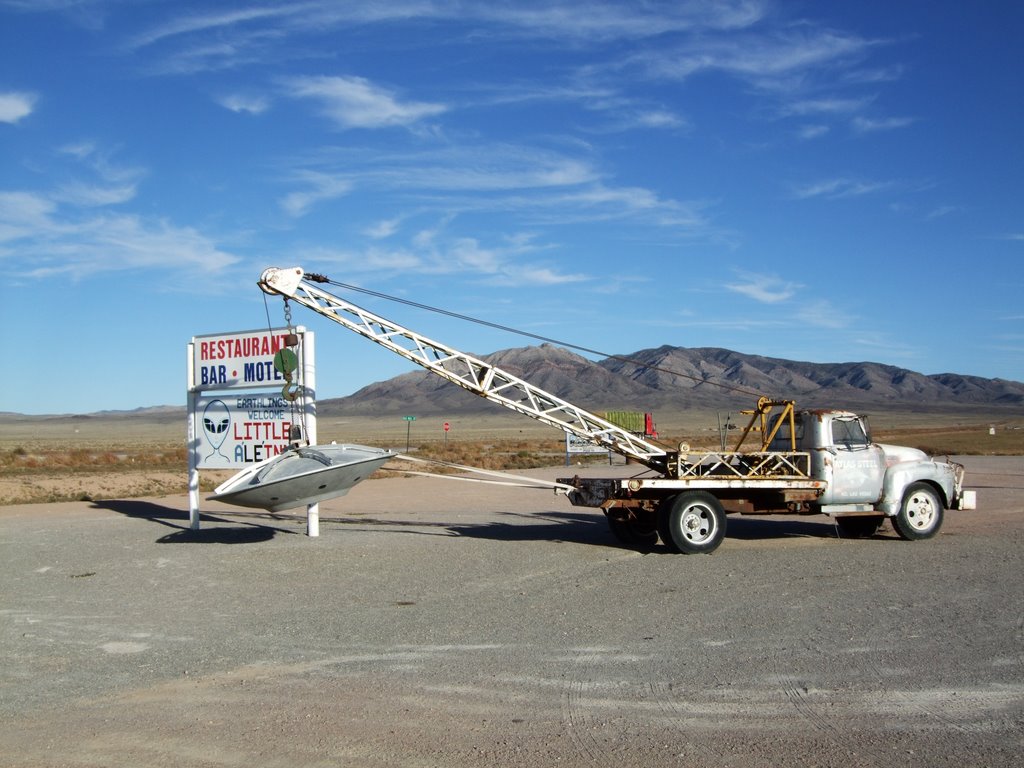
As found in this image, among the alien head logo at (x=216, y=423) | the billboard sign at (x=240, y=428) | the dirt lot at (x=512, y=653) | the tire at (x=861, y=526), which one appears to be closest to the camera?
the dirt lot at (x=512, y=653)

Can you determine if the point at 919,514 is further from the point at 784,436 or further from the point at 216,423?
the point at 216,423

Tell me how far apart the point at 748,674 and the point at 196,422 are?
1327 centimetres

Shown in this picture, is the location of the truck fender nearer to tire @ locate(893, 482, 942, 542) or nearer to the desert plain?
tire @ locate(893, 482, 942, 542)

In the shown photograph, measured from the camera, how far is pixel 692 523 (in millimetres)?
14500

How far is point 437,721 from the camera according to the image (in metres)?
6.61

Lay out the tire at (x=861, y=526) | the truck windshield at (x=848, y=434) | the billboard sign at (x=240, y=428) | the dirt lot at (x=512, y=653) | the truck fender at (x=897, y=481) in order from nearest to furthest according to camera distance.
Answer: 1. the dirt lot at (x=512, y=653)
2. the truck fender at (x=897, y=481)
3. the truck windshield at (x=848, y=434)
4. the tire at (x=861, y=526)
5. the billboard sign at (x=240, y=428)

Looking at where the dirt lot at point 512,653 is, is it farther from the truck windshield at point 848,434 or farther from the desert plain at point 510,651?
the truck windshield at point 848,434

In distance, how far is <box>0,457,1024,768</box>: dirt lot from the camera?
20.2 ft

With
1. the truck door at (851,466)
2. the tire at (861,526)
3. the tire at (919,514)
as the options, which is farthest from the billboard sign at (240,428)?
the tire at (919,514)

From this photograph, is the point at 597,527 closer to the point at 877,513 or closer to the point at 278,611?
the point at 877,513

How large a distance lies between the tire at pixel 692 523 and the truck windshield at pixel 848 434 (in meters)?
2.38

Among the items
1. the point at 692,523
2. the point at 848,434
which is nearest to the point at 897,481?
the point at 848,434

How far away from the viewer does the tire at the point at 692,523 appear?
1433cm

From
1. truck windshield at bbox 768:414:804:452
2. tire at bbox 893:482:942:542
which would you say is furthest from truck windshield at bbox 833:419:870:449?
tire at bbox 893:482:942:542
